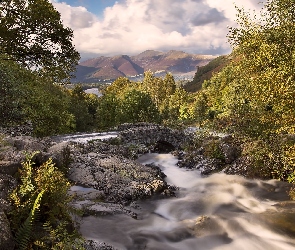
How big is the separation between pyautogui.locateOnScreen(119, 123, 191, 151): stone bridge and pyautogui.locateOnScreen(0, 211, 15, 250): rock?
90.7 feet

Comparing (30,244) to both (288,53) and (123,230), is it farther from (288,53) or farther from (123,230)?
(288,53)

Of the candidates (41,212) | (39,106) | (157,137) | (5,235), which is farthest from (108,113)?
(5,235)

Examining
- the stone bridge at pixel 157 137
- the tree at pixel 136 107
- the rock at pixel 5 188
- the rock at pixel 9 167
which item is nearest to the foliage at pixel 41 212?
the rock at pixel 5 188

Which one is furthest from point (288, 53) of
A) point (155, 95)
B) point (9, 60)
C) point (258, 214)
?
point (155, 95)

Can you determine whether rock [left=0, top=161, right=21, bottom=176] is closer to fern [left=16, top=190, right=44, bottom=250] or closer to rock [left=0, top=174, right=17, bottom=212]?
rock [left=0, top=174, right=17, bottom=212]

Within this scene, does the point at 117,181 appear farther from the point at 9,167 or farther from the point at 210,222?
the point at 9,167

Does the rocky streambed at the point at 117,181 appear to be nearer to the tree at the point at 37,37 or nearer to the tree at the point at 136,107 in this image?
the tree at the point at 37,37

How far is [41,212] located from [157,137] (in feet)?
97.4

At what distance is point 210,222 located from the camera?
1449 centimetres

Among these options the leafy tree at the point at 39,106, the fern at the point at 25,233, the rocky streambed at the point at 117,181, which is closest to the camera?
the fern at the point at 25,233

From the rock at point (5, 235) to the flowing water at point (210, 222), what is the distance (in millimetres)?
4746

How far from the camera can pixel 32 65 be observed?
13445mm

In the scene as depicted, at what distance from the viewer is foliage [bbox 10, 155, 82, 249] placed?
735 cm

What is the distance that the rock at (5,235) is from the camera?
265 inches
